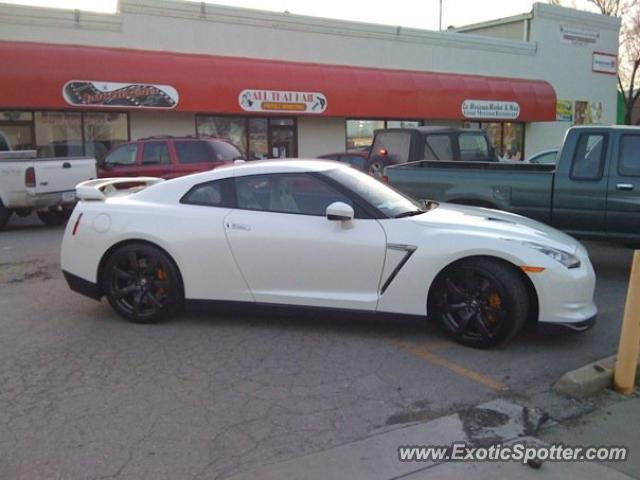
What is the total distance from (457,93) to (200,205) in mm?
18510

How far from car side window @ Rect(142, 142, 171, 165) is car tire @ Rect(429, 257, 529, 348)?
9.46m

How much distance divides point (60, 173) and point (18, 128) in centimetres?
569

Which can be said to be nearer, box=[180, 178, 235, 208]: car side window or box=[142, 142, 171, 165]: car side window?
box=[180, 178, 235, 208]: car side window

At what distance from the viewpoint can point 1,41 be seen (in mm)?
15570

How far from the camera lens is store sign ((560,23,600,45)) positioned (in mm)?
28141

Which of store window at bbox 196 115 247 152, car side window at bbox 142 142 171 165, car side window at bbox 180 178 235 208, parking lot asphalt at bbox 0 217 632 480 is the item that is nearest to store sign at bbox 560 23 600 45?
store window at bbox 196 115 247 152

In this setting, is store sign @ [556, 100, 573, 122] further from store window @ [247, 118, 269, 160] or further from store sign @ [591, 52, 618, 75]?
store window @ [247, 118, 269, 160]

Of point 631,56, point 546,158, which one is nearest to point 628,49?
point 631,56

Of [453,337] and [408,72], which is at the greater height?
[408,72]

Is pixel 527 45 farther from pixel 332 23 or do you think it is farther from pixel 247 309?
pixel 247 309

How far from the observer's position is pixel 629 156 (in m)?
7.58

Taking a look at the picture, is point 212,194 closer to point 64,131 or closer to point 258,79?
point 64,131

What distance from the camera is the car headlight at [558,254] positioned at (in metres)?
5.01

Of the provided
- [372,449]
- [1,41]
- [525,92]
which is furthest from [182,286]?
[525,92]
